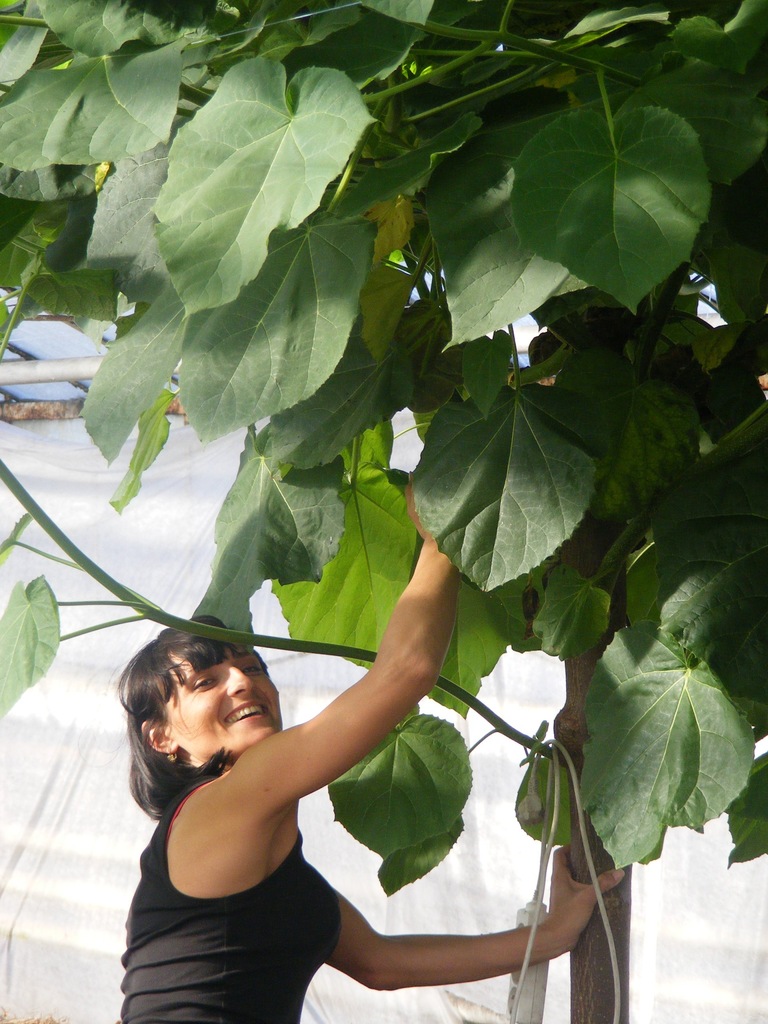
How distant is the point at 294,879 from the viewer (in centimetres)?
97

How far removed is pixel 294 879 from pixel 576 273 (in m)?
0.81

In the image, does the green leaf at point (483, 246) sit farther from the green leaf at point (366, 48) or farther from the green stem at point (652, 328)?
the green stem at point (652, 328)

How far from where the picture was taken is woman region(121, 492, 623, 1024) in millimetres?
824

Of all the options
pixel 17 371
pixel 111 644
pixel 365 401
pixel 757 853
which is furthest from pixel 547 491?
pixel 17 371

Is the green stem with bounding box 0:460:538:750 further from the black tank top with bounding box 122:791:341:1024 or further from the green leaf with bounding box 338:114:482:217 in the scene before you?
the black tank top with bounding box 122:791:341:1024

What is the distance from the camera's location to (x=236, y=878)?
915 mm

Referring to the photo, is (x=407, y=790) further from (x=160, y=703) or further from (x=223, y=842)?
(x=160, y=703)

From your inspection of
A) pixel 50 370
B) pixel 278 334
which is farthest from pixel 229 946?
pixel 50 370

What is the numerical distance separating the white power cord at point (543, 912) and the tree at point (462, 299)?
29mm

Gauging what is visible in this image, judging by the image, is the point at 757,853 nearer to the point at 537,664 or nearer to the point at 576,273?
the point at 576,273

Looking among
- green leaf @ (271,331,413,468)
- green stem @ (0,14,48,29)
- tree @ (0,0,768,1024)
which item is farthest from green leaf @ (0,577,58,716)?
green stem @ (0,14,48,29)

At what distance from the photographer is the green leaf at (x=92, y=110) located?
1.17ft

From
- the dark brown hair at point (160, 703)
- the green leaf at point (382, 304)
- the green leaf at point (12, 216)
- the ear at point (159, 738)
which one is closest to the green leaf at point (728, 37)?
the green leaf at point (382, 304)

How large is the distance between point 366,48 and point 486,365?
6.0 inches
